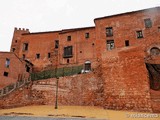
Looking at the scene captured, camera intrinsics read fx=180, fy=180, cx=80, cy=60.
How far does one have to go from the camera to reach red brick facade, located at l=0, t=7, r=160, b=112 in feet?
53.1

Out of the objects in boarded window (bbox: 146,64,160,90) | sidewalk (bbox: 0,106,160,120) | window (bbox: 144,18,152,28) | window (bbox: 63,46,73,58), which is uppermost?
window (bbox: 144,18,152,28)

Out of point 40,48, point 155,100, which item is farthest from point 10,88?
point 40,48

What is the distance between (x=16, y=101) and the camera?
64.0 feet

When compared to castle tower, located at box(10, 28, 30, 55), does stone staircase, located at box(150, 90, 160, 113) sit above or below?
below

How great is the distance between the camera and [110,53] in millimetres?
18766

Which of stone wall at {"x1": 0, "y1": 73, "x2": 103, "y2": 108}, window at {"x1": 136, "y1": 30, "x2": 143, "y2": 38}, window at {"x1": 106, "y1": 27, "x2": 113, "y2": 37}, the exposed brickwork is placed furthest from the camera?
window at {"x1": 106, "y1": 27, "x2": 113, "y2": 37}

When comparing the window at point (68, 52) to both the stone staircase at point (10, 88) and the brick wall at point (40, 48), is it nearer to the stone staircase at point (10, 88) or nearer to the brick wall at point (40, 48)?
the brick wall at point (40, 48)

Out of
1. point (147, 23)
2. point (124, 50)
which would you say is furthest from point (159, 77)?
point (147, 23)

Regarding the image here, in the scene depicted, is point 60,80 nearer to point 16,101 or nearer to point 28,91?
point 28,91

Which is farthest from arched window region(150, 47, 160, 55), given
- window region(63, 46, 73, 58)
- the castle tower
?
the castle tower

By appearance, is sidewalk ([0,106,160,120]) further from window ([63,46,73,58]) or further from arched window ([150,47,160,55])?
window ([63,46,73,58])

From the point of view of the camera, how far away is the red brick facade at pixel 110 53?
16.2 meters

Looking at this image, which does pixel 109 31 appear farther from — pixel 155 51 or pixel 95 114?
pixel 95 114

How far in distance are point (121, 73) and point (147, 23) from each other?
14.8m
